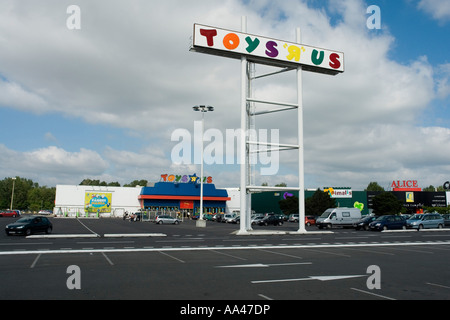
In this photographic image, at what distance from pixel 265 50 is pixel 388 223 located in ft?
65.2

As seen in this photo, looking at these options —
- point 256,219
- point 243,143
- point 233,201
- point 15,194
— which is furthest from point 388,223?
point 15,194

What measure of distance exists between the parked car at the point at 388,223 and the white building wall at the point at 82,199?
187ft

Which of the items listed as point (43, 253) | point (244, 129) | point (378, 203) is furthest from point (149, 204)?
point (43, 253)

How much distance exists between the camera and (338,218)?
40.4 metres

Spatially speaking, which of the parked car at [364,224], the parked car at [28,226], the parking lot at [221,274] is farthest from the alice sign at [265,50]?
the parking lot at [221,274]

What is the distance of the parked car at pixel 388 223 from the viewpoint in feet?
116

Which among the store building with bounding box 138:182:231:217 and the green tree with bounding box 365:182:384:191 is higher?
the green tree with bounding box 365:182:384:191

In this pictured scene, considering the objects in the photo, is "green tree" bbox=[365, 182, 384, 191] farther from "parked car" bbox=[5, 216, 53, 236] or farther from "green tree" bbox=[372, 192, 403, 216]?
"parked car" bbox=[5, 216, 53, 236]

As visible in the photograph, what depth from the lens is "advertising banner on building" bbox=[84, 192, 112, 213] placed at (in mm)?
77812

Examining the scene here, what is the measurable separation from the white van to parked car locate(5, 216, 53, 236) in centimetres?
2661

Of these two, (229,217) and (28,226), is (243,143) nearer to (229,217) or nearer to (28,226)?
(28,226)

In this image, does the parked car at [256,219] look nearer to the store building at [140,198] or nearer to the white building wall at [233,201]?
the store building at [140,198]

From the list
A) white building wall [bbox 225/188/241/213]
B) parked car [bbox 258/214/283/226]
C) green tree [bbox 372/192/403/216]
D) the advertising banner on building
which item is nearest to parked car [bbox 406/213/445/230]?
parked car [bbox 258/214/283/226]
